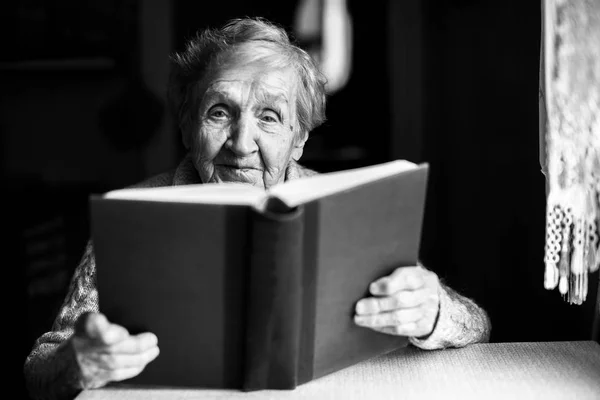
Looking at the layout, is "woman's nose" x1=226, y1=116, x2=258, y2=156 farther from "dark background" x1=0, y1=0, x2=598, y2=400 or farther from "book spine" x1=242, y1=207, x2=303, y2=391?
"dark background" x1=0, y1=0, x2=598, y2=400

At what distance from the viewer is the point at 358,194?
3.40 feet

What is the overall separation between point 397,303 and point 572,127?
39 centimetres

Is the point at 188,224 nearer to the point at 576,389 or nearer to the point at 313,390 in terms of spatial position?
the point at 313,390

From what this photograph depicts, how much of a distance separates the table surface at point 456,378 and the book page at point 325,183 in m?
0.33

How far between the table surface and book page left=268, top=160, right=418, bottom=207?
0.33 m

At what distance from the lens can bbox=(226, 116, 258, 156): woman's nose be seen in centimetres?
152

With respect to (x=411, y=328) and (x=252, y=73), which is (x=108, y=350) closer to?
(x=411, y=328)

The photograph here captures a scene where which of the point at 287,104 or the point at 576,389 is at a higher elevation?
the point at 287,104

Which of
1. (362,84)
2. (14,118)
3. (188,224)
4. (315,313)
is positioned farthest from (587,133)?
(362,84)

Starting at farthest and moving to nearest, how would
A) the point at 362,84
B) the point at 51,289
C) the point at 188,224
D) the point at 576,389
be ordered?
the point at 362,84 < the point at 51,289 < the point at 576,389 < the point at 188,224

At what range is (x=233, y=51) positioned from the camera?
1563mm

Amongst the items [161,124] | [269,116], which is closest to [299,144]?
[269,116]

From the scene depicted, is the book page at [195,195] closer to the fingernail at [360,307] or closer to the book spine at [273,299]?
the book spine at [273,299]

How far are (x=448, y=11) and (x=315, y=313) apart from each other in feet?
9.42
